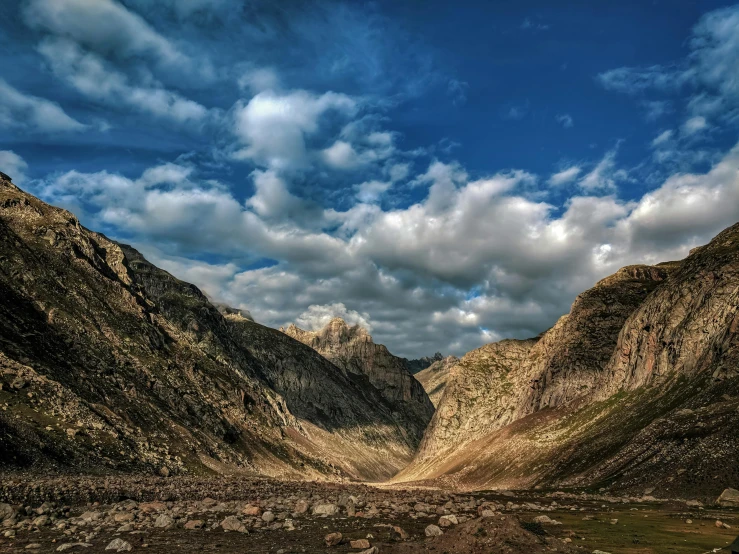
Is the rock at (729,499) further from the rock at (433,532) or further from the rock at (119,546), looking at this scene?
the rock at (119,546)

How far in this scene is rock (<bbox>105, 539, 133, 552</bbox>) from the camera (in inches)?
1053

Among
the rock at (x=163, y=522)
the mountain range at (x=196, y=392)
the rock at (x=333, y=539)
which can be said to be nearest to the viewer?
the rock at (x=333, y=539)

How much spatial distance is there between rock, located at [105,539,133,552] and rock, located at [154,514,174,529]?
7.97 m

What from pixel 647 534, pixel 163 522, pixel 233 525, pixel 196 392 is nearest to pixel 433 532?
pixel 233 525

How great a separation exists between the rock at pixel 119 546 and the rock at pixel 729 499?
218 ft

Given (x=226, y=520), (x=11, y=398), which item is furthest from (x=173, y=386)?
(x=226, y=520)

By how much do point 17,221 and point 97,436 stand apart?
103922 mm

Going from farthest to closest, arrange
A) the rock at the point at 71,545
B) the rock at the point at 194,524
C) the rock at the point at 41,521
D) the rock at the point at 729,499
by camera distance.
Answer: the rock at the point at 729,499
the rock at the point at 194,524
the rock at the point at 41,521
the rock at the point at 71,545

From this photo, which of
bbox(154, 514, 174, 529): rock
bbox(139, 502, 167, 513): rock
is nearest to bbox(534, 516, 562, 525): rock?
bbox(154, 514, 174, 529): rock

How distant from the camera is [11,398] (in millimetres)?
81188

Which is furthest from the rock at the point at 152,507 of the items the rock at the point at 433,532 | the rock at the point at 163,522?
the rock at the point at 433,532

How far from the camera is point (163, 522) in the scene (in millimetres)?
35406

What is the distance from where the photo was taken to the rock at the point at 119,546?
26.7 metres

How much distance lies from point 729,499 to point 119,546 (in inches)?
2776
